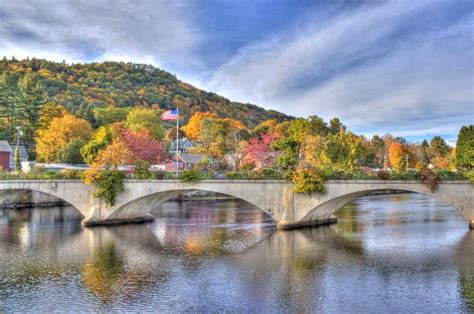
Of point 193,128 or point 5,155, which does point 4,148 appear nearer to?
point 5,155

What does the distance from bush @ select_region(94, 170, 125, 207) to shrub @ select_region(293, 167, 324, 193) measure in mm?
20426

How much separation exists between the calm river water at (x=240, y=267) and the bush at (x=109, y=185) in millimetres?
3690

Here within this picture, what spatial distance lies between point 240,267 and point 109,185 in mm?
23980

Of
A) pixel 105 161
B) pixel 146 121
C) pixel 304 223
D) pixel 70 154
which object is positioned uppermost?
pixel 146 121

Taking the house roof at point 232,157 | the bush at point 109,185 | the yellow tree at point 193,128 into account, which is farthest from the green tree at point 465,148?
the yellow tree at point 193,128

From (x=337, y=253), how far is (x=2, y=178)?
146ft

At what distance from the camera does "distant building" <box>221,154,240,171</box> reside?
103000 millimetres

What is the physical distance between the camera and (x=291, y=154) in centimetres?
5312

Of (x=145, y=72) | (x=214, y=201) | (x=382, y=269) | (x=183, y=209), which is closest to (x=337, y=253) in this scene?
(x=382, y=269)

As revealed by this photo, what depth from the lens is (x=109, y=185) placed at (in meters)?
51.1

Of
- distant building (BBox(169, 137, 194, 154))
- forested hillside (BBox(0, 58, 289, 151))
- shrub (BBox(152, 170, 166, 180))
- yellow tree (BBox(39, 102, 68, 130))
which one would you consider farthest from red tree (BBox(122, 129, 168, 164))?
distant building (BBox(169, 137, 194, 154))

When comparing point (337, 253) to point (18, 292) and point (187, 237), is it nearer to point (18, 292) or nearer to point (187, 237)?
point (187, 237)

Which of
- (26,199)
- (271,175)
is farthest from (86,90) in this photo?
(271,175)

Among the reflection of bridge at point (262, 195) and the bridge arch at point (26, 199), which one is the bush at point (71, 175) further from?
the bridge arch at point (26, 199)
